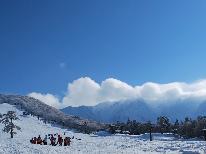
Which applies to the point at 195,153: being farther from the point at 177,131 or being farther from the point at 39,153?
the point at 177,131

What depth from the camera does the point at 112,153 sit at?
165ft

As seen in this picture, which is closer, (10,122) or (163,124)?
(10,122)

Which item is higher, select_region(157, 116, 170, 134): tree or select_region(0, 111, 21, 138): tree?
select_region(157, 116, 170, 134): tree

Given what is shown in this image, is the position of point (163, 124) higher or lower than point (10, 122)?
higher

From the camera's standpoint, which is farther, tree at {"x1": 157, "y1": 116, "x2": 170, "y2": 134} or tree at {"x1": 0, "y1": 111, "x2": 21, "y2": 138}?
tree at {"x1": 157, "y1": 116, "x2": 170, "y2": 134}

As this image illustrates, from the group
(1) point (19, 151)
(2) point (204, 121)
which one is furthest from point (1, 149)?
(2) point (204, 121)

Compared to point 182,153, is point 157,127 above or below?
above

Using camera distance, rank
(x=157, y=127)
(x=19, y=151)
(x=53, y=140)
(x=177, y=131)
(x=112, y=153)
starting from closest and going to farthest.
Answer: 1. (x=19, y=151)
2. (x=112, y=153)
3. (x=53, y=140)
4. (x=177, y=131)
5. (x=157, y=127)

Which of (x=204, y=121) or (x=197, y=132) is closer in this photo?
(x=197, y=132)

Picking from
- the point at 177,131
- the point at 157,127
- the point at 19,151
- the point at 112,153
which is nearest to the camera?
the point at 19,151

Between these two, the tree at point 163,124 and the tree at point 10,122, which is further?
the tree at point 163,124

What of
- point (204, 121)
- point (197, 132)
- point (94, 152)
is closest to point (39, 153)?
point (94, 152)

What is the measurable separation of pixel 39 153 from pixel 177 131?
111 m

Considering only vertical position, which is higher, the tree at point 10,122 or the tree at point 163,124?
the tree at point 163,124
